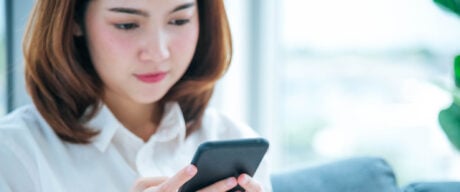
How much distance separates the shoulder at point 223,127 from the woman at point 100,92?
0.28 feet

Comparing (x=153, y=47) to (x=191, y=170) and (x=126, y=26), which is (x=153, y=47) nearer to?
(x=126, y=26)

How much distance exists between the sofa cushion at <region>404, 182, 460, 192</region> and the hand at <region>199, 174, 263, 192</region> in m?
0.60

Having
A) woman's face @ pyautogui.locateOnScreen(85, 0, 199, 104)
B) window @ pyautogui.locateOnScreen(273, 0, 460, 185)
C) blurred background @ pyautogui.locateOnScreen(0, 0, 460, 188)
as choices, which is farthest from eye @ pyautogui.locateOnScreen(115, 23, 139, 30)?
window @ pyautogui.locateOnScreen(273, 0, 460, 185)

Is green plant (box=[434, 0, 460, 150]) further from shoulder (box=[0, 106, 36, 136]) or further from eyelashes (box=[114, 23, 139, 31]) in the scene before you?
shoulder (box=[0, 106, 36, 136])

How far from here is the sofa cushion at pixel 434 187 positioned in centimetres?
172

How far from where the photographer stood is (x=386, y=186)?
1.72 m

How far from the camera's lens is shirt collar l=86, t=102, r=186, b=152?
1.48 m

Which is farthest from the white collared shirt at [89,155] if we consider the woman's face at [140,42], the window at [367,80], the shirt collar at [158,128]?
the window at [367,80]

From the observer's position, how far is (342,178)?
1706mm

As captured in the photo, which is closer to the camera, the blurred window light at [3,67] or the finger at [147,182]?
the finger at [147,182]

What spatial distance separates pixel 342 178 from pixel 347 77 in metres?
0.95

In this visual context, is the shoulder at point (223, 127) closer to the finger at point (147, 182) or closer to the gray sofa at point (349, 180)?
the gray sofa at point (349, 180)

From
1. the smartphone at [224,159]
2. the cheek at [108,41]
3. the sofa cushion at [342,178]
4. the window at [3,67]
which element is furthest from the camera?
the window at [3,67]

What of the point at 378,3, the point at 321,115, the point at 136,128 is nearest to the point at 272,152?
the point at 321,115
